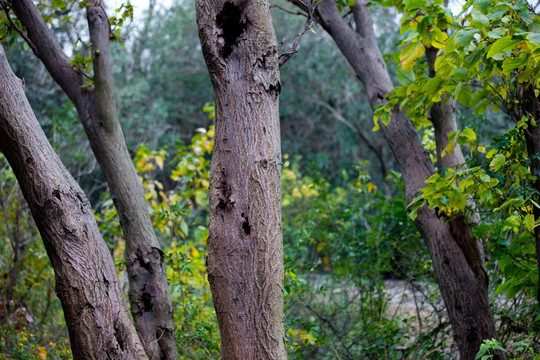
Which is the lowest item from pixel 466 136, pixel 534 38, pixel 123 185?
pixel 534 38

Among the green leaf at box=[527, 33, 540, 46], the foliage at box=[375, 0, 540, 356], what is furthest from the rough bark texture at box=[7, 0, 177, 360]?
the green leaf at box=[527, 33, 540, 46]

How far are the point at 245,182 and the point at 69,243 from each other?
2.55ft

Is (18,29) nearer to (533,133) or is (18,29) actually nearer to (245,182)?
(245,182)

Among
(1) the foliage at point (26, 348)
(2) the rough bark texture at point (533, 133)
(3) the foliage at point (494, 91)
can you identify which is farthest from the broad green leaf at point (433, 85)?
(1) the foliage at point (26, 348)

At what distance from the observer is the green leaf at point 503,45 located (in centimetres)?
196

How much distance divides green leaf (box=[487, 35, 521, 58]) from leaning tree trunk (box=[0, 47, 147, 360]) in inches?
69.9

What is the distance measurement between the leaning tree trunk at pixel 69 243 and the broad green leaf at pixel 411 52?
5.92 ft

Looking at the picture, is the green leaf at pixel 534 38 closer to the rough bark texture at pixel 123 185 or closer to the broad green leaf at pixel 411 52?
the broad green leaf at pixel 411 52

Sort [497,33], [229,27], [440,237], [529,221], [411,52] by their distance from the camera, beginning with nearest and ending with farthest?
[229,27] → [497,33] → [529,221] → [411,52] → [440,237]

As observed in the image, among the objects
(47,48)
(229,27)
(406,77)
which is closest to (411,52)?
(406,77)

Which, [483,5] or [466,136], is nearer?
[483,5]

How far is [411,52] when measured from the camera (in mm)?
2738

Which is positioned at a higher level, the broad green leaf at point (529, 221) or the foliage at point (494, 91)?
the foliage at point (494, 91)

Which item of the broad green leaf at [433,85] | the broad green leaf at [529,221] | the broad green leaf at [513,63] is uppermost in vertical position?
Answer: the broad green leaf at [433,85]
